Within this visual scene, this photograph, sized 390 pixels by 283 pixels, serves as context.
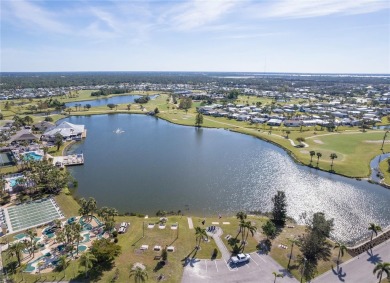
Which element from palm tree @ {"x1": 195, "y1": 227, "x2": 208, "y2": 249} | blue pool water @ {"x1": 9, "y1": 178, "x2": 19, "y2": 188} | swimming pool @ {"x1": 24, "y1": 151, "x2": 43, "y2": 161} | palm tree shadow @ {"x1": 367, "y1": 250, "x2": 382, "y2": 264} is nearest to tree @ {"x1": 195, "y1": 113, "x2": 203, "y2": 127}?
swimming pool @ {"x1": 24, "y1": 151, "x2": 43, "y2": 161}

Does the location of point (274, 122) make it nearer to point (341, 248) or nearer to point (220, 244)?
point (341, 248)

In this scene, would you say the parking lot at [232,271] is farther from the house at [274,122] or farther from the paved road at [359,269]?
the house at [274,122]

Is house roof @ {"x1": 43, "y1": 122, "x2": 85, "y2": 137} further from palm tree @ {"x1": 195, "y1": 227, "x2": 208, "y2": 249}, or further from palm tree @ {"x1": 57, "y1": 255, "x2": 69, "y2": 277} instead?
palm tree @ {"x1": 195, "y1": 227, "x2": 208, "y2": 249}

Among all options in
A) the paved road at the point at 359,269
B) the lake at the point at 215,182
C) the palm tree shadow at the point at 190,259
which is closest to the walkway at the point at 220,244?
the palm tree shadow at the point at 190,259

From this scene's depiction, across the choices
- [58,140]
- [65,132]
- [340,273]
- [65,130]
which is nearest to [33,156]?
[58,140]

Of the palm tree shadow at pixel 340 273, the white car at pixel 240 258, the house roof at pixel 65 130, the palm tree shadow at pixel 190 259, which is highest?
the house roof at pixel 65 130
